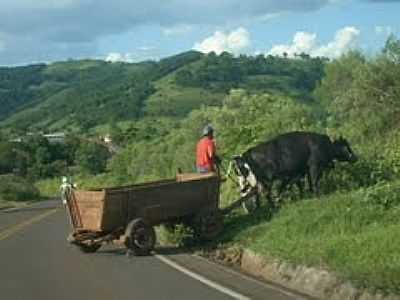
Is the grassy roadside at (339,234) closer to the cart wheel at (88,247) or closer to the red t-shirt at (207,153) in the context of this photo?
the red t-shirt at (207,153)

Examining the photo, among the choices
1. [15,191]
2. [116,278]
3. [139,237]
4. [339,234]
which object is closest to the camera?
[116,278]

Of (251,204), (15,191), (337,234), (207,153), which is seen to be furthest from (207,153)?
(15,191)

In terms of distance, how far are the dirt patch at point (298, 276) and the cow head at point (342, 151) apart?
4.78 m

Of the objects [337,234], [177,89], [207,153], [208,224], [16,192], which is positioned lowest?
Result: [16,192]

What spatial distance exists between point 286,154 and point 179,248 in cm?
325

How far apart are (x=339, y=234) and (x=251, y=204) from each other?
5.47 meters

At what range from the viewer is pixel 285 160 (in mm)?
19953

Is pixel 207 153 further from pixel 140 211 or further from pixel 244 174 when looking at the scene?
pixel 140 211

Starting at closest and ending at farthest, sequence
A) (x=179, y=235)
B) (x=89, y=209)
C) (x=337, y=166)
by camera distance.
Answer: (x=89, y=209)
(x=179, y=235)
(x=337, y=166)

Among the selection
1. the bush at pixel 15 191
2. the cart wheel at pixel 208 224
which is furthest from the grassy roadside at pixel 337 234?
the bush at pixel 15 191

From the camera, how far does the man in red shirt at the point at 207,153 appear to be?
19.9m

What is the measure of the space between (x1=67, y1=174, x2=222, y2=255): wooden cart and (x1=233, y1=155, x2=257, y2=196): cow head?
760mm

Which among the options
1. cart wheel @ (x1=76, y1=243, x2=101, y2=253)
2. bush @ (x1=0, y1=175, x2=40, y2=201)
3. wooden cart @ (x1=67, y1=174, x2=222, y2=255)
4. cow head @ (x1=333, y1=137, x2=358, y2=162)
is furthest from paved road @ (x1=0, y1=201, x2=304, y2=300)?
bush @ (x1=0, y1=175, x2=40, y2=201)

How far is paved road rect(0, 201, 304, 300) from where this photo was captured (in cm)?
1244
